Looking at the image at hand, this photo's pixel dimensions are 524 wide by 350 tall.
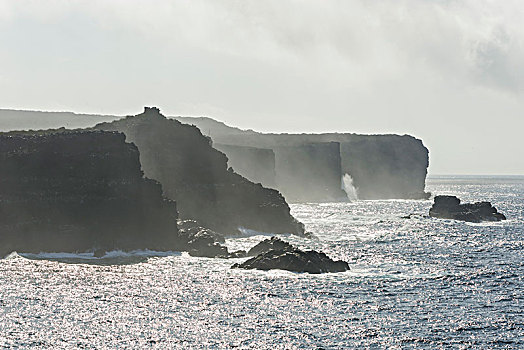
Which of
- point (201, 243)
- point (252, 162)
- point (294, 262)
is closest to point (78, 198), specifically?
point (201, 243)

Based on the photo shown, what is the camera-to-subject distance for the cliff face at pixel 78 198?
70562 millimetres

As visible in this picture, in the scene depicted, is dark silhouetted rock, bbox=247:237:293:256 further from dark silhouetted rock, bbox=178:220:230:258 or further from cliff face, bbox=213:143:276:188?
cliff face, bbox=213:143:276:188

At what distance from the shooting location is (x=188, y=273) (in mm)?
59750

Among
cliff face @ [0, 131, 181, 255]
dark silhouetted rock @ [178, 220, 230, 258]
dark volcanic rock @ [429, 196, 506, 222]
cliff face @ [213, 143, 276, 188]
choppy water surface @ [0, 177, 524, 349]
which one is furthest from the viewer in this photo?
cliff face @ [213, 143, 276, 188]

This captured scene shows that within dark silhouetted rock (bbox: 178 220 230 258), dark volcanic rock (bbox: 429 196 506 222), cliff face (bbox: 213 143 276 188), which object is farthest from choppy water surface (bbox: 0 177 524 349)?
cliff face (bbox: 213 143 276 188)

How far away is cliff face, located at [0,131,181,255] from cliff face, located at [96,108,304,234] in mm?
17131

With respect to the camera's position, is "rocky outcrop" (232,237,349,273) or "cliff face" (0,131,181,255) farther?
"cliff face" (0,131,181,255)

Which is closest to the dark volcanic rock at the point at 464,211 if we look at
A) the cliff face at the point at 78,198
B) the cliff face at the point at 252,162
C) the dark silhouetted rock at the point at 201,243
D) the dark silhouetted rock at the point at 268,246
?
the cliff face at the point at 252,162

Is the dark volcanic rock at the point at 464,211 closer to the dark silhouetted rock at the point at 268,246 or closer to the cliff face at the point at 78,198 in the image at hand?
the dark silhouetted rock at the point at 268,246

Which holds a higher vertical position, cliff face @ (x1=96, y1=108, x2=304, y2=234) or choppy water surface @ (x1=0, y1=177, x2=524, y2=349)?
cliff face @ (x1=96, y1=108, x2=304, y2=234)

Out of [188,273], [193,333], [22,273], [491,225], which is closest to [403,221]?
[491,225]

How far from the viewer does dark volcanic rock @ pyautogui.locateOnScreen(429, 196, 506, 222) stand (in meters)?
129

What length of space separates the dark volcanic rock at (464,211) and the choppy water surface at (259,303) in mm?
53579

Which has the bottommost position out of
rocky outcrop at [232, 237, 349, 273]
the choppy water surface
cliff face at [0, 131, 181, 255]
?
the choppy water surface
